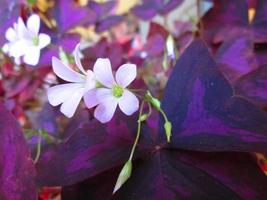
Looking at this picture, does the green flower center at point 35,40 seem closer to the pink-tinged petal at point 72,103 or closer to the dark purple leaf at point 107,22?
the pink-tinged petal at point 72,103

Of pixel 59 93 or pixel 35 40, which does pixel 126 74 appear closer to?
pixel 59 93

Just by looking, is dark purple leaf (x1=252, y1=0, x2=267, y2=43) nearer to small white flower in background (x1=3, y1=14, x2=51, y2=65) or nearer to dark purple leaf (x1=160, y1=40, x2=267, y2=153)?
dark purple leaf (x1=160, y1=40, x2=267, y2=153)

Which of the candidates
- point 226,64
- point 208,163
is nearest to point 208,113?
point 208,163

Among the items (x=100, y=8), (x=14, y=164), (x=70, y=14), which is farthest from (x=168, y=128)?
(x=100, y=8)

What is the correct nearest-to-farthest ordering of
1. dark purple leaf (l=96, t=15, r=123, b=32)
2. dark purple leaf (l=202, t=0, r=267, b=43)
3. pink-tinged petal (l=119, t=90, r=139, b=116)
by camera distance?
1. pink-tinged petal (l=119, t=90, r=139, b=116)
2. dark purple leaf (l=202, t=0, r=267, b=43)
3. dark purple leaf (l=96, t=15, r=123, b=32)

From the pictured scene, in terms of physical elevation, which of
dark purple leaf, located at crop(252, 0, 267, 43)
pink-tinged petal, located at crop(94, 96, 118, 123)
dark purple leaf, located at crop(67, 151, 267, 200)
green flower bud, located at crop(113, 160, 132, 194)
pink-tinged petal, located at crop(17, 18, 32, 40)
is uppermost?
pink-tinged petal, located at crop(17, 18, 32, 40)

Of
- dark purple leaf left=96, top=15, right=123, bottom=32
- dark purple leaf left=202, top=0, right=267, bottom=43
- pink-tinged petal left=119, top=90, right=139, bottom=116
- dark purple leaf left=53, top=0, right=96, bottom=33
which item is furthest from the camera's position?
dark purple leaf left=96, top=15, right=123, bottom=32

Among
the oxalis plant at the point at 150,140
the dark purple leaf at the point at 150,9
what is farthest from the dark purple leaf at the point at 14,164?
the dark purple leaf at the point at 150,9

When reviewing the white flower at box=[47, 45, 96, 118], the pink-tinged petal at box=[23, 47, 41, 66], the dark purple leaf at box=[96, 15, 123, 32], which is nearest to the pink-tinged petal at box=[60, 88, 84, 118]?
the white flower at box=[47, 45, 96, 118]
